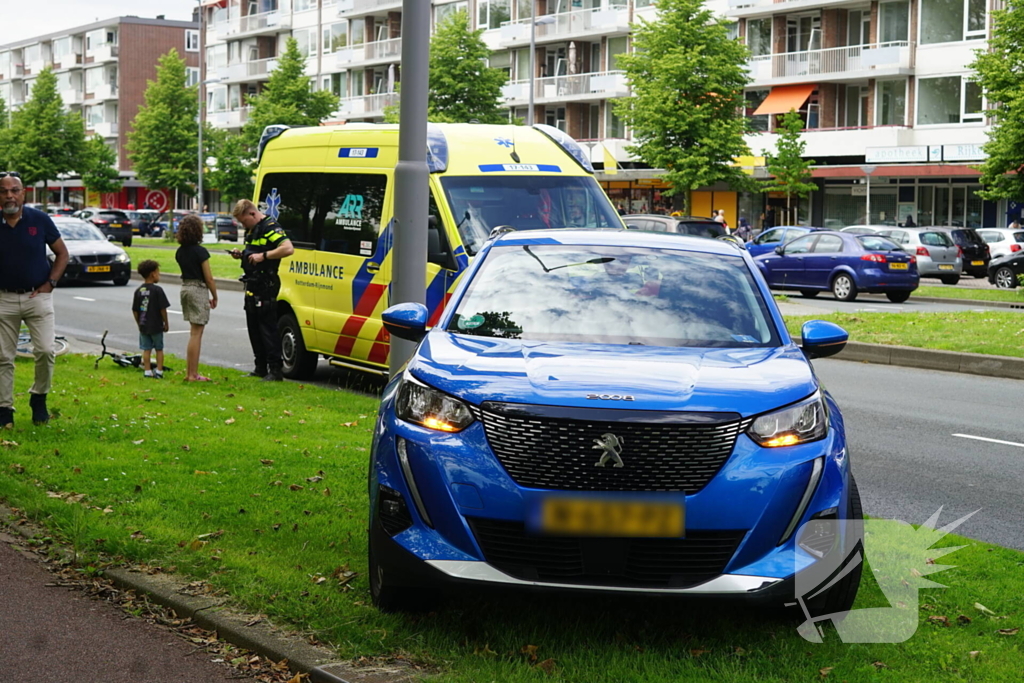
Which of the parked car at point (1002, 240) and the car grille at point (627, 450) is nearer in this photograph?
the car grille at point (627, 450)

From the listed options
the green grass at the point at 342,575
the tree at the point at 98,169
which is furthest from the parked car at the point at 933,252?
the tree at the point at 98,169

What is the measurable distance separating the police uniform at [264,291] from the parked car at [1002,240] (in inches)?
1132

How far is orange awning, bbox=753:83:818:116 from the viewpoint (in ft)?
168

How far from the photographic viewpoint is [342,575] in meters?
5.49

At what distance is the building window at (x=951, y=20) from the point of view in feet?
152

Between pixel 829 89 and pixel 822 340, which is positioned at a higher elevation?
pixel 829 89

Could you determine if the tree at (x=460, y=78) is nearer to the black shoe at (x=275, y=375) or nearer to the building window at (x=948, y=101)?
the building window at (x=948, y=101)

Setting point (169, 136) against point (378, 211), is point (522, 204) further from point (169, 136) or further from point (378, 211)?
point (169, 136)

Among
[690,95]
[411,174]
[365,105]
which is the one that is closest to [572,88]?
[365,105]

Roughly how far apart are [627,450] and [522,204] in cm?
725

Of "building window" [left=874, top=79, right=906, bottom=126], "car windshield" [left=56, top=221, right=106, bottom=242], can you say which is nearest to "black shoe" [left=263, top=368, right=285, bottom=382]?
"car windshield" [left=56, top=221, right=106, bottom=242]

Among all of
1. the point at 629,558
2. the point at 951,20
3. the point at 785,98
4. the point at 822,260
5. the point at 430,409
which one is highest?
the point at 951,20

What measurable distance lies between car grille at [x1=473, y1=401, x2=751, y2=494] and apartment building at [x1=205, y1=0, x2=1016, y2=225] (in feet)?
112

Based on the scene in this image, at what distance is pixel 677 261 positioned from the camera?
6.09m
